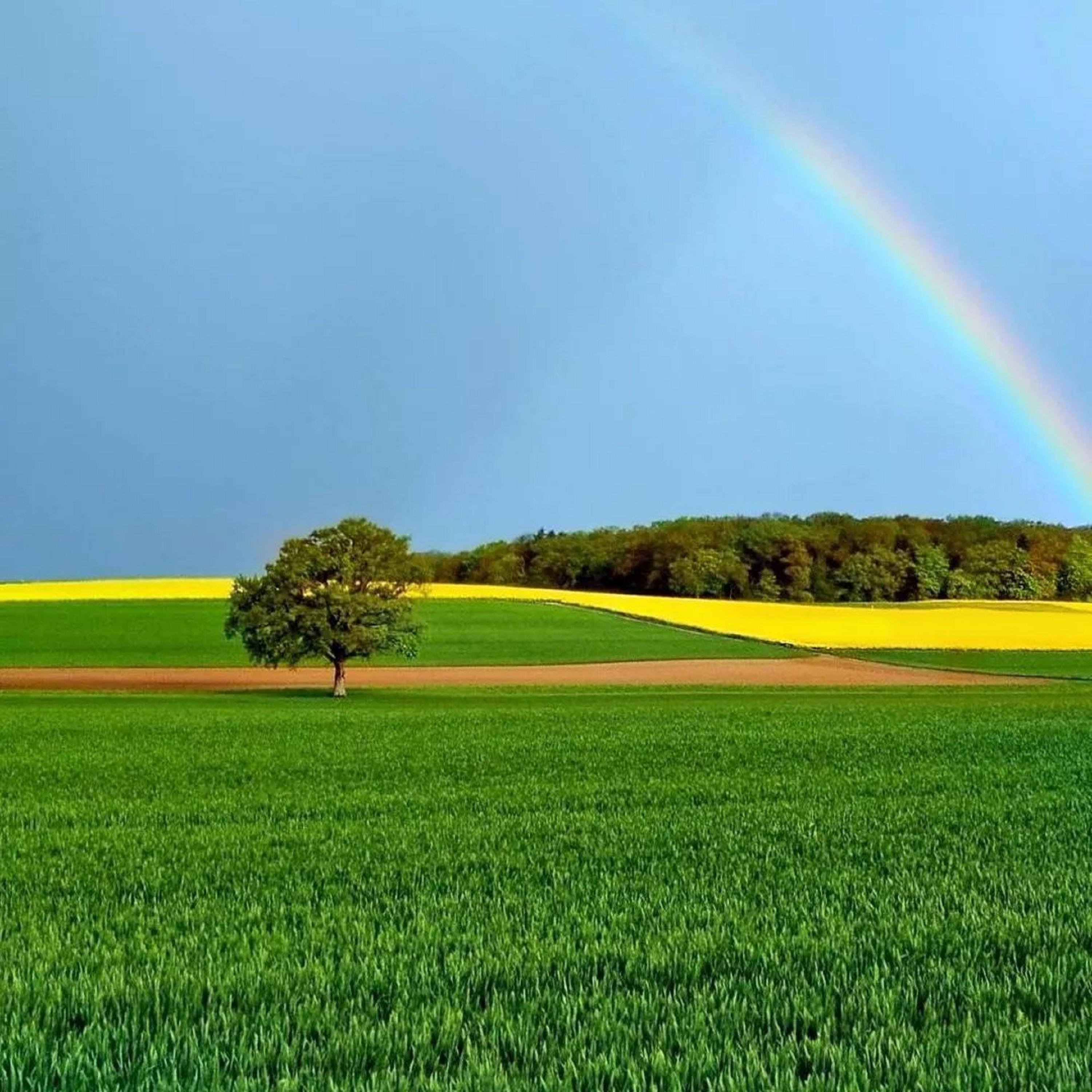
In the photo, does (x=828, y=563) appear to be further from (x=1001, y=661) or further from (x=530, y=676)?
(x=530, y=676)

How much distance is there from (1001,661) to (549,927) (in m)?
62.3

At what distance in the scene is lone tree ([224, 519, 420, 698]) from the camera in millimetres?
45062

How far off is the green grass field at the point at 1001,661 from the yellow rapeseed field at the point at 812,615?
8.83ft

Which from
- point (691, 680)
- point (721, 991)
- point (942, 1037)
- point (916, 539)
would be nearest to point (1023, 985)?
point (942, 1037)

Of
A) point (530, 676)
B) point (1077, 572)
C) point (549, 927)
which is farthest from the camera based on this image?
point (1077, 572)

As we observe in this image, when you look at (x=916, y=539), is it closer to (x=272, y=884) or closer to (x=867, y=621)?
(x=867, y=621)

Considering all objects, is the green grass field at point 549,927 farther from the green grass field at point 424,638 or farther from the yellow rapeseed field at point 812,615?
the yellow rapeseed field at point 812,615

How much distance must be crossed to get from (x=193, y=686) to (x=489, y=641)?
2231 cm

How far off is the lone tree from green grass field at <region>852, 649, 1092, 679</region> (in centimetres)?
3061

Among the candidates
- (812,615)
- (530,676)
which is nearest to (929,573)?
(812,615)

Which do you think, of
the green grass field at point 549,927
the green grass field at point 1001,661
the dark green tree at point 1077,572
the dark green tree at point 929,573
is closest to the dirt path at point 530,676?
the green grass field at point 1001,661

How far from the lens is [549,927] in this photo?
25.8 ft

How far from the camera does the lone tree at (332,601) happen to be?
148ft

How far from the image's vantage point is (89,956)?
714 centimetres
